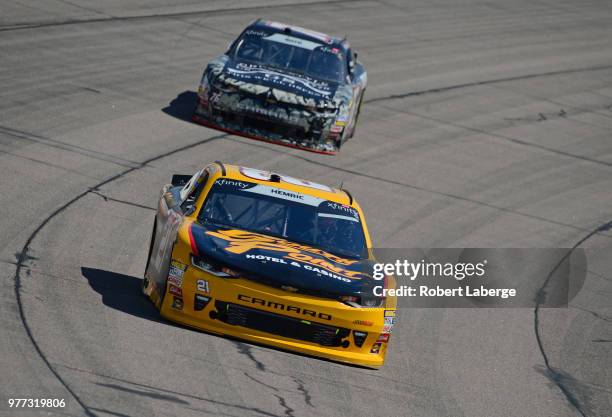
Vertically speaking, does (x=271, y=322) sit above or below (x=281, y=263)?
below

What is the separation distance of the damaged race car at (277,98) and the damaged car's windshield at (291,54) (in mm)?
14

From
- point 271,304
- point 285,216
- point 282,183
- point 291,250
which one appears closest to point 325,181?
point 282,183

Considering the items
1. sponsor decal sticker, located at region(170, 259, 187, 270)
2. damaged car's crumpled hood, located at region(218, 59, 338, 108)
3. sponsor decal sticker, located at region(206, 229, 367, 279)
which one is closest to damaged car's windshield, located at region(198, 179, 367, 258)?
sponsor decal sticker, located at region(206, 229, 367, 279)

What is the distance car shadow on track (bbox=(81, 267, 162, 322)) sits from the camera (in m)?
9.80

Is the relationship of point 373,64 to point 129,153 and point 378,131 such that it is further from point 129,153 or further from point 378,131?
point 129,153

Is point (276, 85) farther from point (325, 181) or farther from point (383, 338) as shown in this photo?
point (383, 338)

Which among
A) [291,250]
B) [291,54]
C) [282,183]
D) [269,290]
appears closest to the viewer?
[269,290]

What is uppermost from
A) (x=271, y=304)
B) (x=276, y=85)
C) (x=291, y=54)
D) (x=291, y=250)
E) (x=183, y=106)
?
(x=291, y=250)

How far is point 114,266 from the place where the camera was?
11.1 meters

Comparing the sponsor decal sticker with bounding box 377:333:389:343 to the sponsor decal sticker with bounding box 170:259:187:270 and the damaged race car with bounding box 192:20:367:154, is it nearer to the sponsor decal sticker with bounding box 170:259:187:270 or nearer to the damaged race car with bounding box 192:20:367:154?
the sponsor decal sticker with bounding box 170:259:187:270

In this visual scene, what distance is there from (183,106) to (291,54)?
180 centimetres

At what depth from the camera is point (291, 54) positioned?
17.8m

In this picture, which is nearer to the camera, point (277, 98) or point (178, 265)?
point (178, 265)

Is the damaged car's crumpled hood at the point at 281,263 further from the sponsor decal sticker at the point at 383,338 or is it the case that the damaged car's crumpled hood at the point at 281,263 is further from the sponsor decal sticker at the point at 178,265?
the sponsor decal sticker at the point at 383,338
